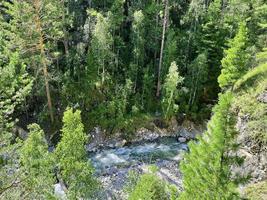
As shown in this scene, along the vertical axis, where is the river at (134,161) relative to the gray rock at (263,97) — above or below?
below

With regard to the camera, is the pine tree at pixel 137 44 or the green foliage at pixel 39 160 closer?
the green foliage at pixel 39 160

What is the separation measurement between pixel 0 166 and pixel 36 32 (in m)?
18.7

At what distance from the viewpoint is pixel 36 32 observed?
97.2 feet

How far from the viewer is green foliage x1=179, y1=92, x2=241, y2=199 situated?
13305mm

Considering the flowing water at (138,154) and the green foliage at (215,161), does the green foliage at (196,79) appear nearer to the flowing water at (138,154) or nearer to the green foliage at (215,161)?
the flowing water at (138,154)

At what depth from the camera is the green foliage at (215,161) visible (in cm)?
1330

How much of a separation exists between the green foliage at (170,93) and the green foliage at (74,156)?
45.7ft

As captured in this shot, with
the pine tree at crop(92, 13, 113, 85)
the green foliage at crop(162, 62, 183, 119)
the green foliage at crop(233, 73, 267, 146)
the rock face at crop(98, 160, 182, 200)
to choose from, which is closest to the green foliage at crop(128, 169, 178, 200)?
the green foliage at crop(233, 73, 267, 146)

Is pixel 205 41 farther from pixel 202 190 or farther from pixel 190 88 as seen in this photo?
pixel 202 190

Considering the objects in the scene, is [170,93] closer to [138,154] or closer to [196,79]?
[196,79]

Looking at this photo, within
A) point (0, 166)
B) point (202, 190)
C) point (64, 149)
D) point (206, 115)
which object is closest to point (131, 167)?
point (206, 115)

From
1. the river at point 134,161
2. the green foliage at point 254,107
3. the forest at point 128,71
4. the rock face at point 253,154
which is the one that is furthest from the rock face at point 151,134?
the rock face at point 253,154

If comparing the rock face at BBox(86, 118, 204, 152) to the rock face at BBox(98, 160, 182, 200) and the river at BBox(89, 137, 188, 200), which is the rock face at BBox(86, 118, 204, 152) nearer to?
the river at BBox(89, 137, 188, 200)

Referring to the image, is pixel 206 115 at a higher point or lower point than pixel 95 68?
lower
